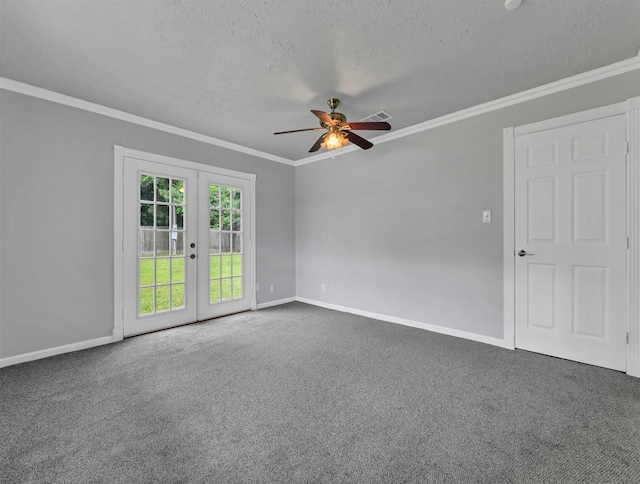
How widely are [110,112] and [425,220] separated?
3935 mm

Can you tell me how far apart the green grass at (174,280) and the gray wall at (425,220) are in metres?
1.42

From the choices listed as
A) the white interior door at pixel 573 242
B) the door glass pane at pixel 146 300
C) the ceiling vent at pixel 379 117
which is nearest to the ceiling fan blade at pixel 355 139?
the ceiling vent at pixel 379 117

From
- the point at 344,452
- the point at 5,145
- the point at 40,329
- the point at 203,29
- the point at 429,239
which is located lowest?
the point at 344,452

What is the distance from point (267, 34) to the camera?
2025 mm

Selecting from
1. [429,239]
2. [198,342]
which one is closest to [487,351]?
[429,239]

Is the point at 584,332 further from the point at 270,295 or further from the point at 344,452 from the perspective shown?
the point at 270,295

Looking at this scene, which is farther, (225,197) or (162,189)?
(225,197)

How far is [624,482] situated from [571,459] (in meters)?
0.19

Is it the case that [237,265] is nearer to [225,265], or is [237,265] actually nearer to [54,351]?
[225,265]

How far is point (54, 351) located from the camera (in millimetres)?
2818

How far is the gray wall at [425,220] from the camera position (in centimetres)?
304

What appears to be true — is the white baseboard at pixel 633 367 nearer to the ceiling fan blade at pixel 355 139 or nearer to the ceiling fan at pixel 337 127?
the ceiling fan at pixel 337 127

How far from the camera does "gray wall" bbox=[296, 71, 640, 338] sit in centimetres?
304

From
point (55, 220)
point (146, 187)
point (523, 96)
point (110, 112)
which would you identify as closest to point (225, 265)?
point (146, 187)
